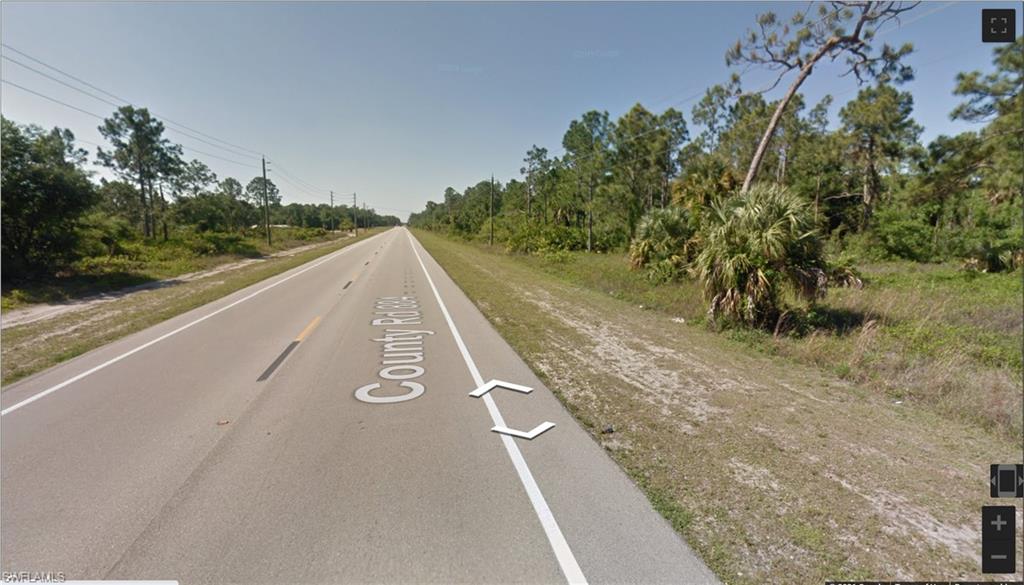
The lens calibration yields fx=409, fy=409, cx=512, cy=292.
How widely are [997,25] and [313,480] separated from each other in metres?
7.35

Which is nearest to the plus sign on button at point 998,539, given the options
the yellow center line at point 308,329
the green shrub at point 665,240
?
the yellow center line at point 308,329

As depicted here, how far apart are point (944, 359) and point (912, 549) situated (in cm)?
535

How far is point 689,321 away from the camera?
9.78 meters

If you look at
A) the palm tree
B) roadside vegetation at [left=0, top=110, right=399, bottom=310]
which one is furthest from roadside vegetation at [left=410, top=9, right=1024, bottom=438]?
roadside vegetation at [left=0, top=110, right=399, bottom=310]

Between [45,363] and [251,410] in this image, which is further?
[45,363]

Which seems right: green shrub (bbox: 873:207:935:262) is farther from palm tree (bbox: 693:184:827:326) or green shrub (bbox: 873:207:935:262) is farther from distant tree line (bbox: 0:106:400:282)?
distant tree line (bbox: 0:106:400:282)

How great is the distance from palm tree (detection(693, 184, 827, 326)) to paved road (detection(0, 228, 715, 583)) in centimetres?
516

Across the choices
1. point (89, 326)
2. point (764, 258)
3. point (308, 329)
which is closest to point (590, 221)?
point (764, 258)

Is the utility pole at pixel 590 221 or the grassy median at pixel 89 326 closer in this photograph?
the grassy median at pixel 89 326

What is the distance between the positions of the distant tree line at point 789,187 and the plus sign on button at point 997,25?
4.43 meters

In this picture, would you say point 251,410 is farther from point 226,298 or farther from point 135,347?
point 226,298

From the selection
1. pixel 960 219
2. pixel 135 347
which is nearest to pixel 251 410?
pixel 135 347

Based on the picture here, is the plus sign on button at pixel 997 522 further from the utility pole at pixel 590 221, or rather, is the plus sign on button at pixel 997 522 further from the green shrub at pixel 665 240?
the utility pole at pixel 590 221

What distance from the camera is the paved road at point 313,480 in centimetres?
258
